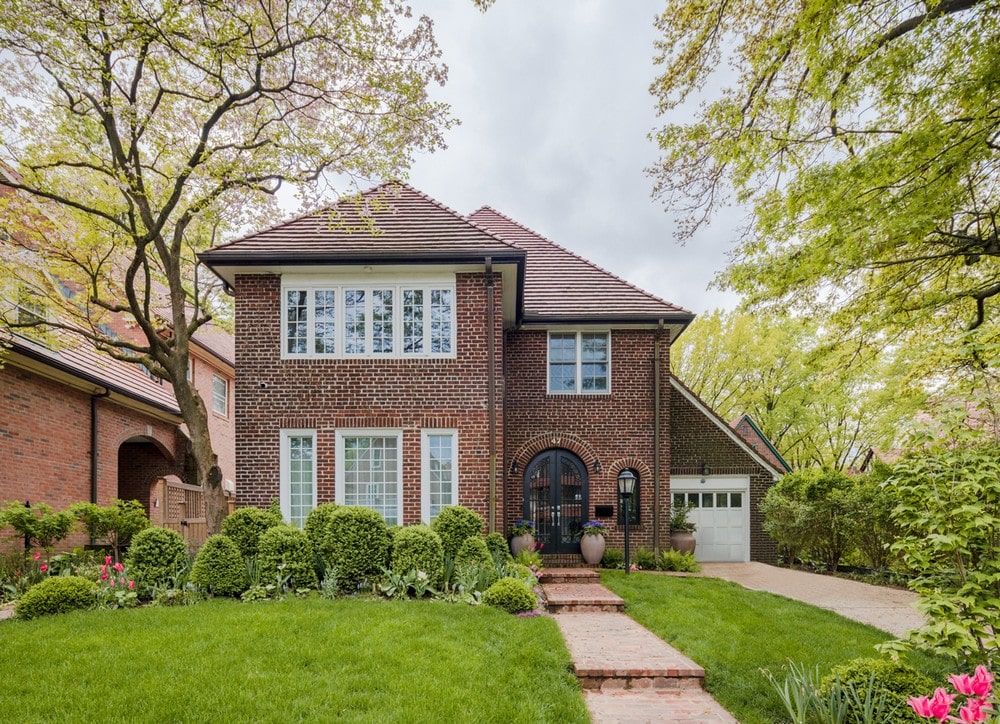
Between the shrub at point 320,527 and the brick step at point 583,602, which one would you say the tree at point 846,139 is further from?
the shrub at point 320,527

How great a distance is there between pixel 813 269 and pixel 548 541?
8083mm

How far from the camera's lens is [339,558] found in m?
8.55

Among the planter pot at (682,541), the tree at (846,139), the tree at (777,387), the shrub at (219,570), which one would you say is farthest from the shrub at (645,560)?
the tree at (777,387)

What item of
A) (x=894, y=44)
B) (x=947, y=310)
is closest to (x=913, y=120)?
(x=894, y=44)

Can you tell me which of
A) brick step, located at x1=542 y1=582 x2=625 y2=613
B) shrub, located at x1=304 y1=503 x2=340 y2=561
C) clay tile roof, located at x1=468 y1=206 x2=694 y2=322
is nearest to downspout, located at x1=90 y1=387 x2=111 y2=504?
shrub, located at x1=304 y1=503 x2=340 y2=561

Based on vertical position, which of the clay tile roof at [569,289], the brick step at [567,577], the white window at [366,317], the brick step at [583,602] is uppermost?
the clay tile roof at [569,289]

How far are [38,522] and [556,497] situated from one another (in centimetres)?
976

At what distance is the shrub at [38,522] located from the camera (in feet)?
31.1

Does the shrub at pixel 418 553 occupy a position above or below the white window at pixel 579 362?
below

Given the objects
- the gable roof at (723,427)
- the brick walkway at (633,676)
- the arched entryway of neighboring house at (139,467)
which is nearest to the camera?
the brick walkway at (633,676)

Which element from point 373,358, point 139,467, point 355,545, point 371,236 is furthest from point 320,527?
point 139,467

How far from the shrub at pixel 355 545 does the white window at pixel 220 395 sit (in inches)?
557

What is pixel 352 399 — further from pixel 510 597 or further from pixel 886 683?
pixel 886 683

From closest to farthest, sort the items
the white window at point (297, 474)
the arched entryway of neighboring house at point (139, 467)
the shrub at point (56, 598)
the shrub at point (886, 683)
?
the shrub at point (886, 683), the shrub at point (56, 598), the white window at point (297, 474), the arched entryway of neighboring house at point (139, 467)
